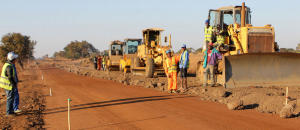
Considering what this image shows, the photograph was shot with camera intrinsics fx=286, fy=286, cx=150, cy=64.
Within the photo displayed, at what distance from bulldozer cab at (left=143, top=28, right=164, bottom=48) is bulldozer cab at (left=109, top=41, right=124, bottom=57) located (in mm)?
9883

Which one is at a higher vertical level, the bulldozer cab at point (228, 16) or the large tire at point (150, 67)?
the bulldozer cab at point (228, 16)

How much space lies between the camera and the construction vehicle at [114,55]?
94.5ft

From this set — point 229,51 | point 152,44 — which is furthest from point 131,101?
point 152,44

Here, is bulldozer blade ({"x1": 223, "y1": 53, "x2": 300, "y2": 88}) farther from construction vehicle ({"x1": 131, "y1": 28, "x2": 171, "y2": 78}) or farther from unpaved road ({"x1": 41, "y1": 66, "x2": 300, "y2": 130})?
construction vehicle ({"x1": 131, "y1": 28, "x2": 171, "y2": 78})

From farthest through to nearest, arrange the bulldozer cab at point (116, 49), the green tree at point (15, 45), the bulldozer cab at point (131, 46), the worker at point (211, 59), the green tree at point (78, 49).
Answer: the green tree at point (78, 49)
the green tree at point (15, 45)
the bulldozer cab at point (116, 49)
the bulldozer cab at point (131, 46)
the worker at point (211, 59)

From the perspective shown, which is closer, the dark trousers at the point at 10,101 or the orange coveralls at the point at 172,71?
the dark trousers at the point at 10,101

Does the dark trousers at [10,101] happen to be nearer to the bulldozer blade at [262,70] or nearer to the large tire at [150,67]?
the bulldozer blade at [262,70]

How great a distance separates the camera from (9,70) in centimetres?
748

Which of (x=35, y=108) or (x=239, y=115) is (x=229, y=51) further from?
(x=35, y=108)

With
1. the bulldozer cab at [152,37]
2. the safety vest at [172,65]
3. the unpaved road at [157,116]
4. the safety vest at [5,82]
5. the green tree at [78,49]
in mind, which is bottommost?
the unpaved road at [157,116]

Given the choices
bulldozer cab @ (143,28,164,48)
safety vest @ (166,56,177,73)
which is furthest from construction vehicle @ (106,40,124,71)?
safety vest @ (166,56,177,73)

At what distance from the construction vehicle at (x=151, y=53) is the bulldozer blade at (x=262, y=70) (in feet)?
26.4

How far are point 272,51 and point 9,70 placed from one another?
9400 mm

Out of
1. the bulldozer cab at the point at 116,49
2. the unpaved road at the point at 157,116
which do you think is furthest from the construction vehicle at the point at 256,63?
the bulldozer cab at the point at 116,49
